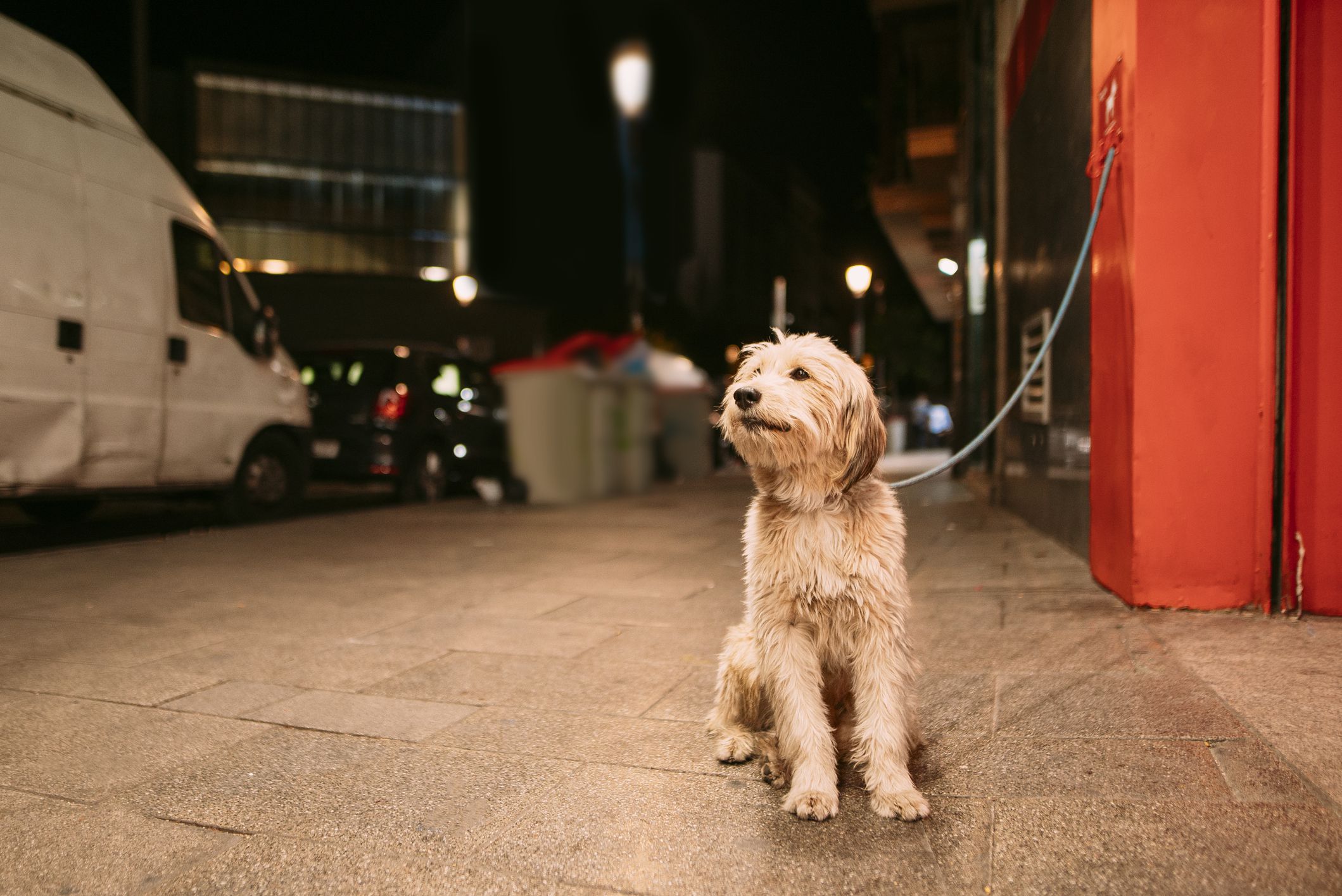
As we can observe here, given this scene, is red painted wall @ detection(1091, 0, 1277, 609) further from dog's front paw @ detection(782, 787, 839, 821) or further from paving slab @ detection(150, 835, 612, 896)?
paving slab @ detection(150, 835, 612, 896)

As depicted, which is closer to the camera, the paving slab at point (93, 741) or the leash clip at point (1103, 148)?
the paving slab at point (93, 741)

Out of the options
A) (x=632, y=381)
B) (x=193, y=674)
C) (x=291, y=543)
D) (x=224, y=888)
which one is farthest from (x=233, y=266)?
(x=224, y=888)

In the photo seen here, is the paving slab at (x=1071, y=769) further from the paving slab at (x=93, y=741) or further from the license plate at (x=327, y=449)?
the license plate at (x=327, y=449)

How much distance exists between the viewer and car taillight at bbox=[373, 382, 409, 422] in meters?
11.4

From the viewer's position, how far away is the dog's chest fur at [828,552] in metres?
2.75

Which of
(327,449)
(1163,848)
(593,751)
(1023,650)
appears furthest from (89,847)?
(327,449)

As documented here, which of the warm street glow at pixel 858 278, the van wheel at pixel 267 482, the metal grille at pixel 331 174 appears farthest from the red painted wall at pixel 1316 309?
the metal grille at pixel 331 174

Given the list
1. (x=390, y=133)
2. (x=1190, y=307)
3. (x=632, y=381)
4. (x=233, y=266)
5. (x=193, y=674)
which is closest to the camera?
(x=193, y=674)

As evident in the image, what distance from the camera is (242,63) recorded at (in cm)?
3556

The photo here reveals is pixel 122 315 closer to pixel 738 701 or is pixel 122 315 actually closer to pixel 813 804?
pixel 738 701

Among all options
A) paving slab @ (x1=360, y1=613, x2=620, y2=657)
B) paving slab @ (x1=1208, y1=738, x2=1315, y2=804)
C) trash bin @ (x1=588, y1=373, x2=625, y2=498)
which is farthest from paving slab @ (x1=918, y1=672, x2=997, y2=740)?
trash bin @ (x1=588, y1=373, x2=625, y2=498)

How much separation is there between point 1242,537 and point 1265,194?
1.64m

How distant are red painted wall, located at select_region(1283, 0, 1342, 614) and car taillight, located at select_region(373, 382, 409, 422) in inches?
366

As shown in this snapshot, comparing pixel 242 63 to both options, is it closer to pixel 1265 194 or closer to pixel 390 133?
pixel 390 133
